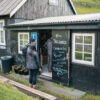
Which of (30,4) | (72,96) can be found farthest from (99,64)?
(30,4)

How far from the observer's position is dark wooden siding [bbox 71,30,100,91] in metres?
5.86

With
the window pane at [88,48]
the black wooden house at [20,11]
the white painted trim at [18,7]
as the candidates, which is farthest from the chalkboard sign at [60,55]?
the black wooden house at [20,11]

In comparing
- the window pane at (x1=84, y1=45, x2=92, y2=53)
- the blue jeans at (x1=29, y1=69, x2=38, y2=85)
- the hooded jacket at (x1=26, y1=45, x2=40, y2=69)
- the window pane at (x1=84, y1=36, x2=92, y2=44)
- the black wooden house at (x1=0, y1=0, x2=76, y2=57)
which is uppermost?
the black wooden house at (x1=0, y1=0, x2=76, y2=57)

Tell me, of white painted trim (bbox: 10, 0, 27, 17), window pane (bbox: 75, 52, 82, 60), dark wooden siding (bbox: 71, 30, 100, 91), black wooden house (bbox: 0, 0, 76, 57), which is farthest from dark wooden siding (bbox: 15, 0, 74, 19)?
dark wooden siding (bbox: 71, 30, 100, 91)

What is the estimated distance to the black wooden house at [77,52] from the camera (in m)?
5.90

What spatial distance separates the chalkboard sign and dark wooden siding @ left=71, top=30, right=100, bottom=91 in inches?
16.3

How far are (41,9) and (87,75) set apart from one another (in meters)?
8.00

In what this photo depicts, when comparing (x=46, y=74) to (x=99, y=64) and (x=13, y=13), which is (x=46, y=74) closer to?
(x=99, y=64)

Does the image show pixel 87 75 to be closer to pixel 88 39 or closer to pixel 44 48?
pixel 88 39

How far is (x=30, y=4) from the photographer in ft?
38.8

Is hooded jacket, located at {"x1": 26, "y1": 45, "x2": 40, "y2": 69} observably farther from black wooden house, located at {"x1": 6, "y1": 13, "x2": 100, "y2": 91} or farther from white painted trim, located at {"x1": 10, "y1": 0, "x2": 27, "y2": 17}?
white painted trim, located at {"x1": 10, "y1": 0, "x2": 27, "y2": 17}

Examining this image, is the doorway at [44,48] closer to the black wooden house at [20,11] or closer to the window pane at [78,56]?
the window pane at [78,56]

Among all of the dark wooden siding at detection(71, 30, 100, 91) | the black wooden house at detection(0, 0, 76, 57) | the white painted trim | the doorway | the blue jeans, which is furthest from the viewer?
the black wooden house at detection(0, 0, 76, 57)

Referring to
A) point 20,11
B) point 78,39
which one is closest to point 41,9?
point 20,11
